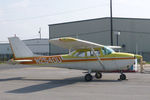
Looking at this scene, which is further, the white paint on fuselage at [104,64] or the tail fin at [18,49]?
the tail fin at [18,49]

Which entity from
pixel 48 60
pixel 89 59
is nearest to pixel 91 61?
pixel 89 59

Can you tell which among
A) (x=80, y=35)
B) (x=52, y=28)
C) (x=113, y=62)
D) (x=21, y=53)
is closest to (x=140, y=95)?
(x=113, y=62)

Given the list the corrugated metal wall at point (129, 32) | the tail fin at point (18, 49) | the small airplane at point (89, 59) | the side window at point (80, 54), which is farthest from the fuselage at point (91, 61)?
the corrugated metal wall at point (129, 32)

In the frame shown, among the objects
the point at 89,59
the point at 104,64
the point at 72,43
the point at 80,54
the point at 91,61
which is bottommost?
the point at 104,64

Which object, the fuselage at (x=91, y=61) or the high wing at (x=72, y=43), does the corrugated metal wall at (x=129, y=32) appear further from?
the high wing at (x=72, y=43)

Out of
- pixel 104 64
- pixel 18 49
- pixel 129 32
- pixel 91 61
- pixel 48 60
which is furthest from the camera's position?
pixel 129 32

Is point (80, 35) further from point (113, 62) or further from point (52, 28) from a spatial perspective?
point (113, 62)

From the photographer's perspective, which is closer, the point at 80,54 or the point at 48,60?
the point at 80,54

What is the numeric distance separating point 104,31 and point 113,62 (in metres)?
30.0

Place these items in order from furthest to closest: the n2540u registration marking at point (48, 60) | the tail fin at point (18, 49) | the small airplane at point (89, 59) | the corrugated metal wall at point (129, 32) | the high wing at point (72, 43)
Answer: the corrugated metal wall at point (129, 32)
the tail fin at point (18, 49)
the n2540u registration marking at point (48, 60)
the small airplane at point (89, 59)
the high wing at point (72, 43)

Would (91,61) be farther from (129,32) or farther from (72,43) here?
(129,32)

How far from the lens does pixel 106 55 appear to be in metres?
13.8

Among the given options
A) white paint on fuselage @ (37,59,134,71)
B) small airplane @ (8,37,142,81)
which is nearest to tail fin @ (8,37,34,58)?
small airplane @ (8,37,142,81)

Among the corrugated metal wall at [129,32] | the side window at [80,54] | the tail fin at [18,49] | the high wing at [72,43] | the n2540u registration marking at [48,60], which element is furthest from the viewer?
the corrugated metal wall at [129,32]
